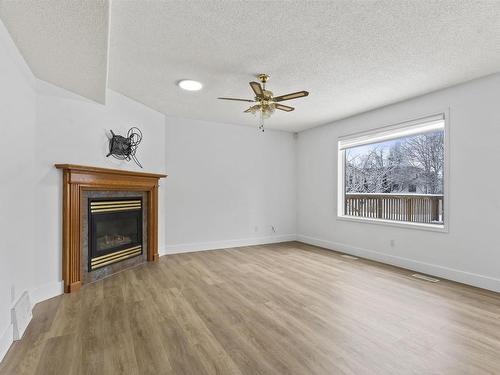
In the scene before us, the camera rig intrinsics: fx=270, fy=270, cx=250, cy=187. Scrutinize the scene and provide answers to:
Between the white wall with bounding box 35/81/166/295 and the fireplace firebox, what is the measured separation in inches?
16.6

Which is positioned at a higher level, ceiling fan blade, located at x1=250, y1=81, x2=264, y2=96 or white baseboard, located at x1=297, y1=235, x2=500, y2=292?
ceiling fan blade, located at x1=250, y1=81, x2=264, y2=96

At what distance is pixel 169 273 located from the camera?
12.4 feet

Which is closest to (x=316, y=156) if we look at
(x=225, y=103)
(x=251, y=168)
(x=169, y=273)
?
(x=251, y=168)

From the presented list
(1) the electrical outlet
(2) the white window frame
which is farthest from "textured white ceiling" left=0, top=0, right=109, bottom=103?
(2) the white window frame

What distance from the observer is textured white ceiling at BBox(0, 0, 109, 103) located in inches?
70.4

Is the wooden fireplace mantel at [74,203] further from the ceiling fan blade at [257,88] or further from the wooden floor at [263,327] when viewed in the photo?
the ceiling fan blade at [257,88]

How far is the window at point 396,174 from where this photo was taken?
3893mm

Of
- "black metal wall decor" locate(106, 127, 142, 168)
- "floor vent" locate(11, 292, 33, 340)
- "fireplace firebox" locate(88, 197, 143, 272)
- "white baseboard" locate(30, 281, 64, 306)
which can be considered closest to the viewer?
"floor vent" locate(11, 292, 33, 340)

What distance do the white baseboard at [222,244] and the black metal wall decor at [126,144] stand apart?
165cm

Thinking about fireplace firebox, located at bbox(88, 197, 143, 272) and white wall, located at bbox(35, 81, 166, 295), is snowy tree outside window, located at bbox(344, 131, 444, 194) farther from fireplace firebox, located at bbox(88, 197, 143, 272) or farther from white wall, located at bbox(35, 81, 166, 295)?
white wall, located at bbox(35, 81, 166, 295)

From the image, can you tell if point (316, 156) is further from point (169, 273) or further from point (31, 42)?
point (31, 42)

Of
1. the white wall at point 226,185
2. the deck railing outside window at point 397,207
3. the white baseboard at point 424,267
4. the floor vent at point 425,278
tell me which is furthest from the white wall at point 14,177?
the deck railing outside window at point 397,207

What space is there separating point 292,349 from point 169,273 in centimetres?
230

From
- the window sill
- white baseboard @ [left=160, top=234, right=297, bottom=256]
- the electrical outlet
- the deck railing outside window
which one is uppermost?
the deck railing outside window
